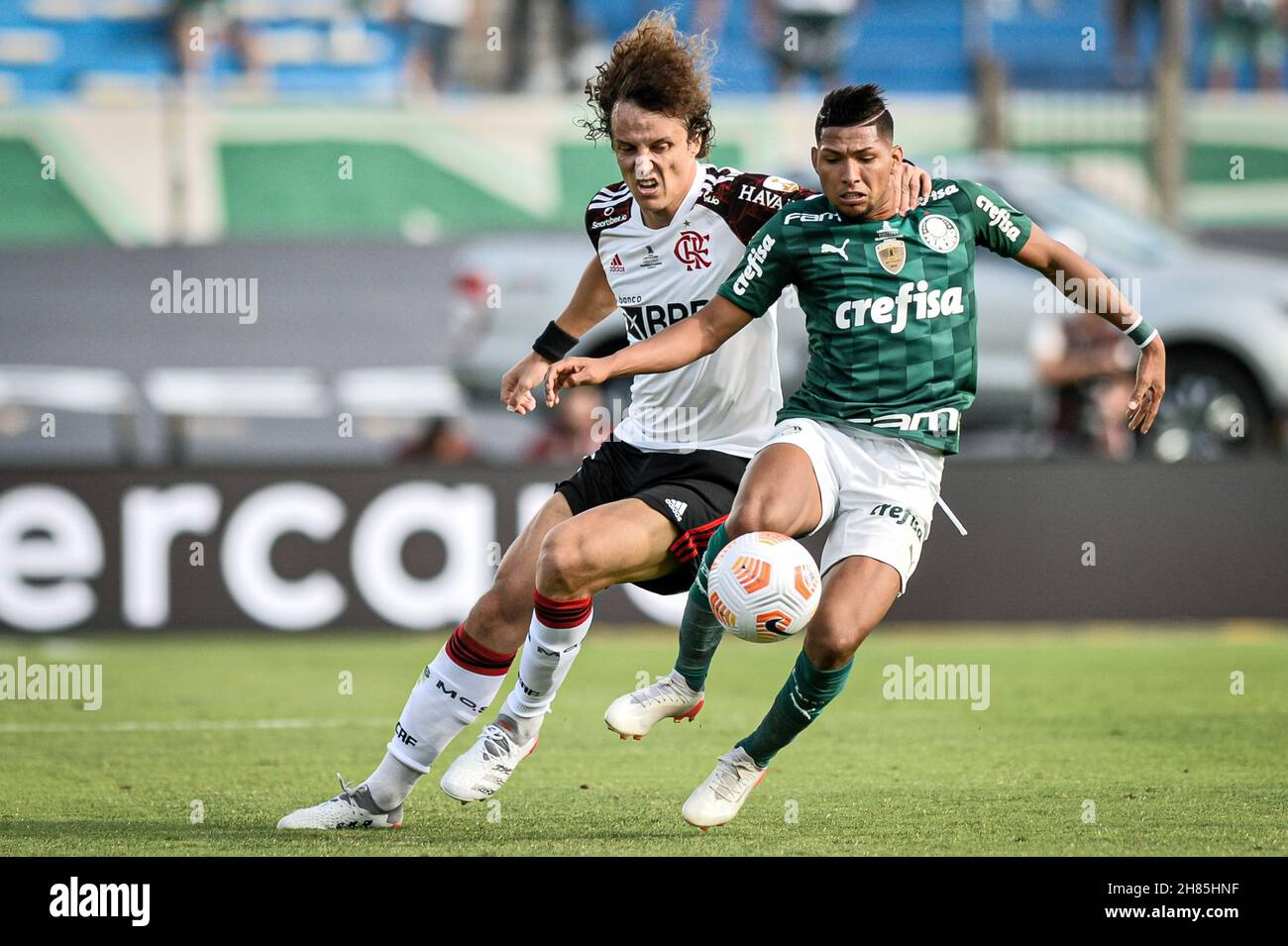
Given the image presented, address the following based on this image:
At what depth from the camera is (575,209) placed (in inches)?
735

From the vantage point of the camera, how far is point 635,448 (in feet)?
19.6

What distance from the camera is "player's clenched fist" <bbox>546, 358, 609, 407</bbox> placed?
5.17 m

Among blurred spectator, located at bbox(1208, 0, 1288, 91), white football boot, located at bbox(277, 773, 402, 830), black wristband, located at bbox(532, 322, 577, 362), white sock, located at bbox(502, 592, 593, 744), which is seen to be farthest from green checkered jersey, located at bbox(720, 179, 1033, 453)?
blurred spectator, located at bbox(1208, 0, 1288, 91)

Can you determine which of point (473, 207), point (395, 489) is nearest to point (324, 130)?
point (473, 207)

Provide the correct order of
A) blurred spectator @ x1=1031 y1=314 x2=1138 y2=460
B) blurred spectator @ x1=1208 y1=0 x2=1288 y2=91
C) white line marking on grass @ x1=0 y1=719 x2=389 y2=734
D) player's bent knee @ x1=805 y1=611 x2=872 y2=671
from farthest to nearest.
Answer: blurred spectator @ x1=1208 y1=0 x2=1288 y2=91
blurred spectator @ x1=1031 y1=314 x2=1138 y2=460
white line marking on grass @ x1=0 y1=719 x2=389 y2=734
player's bent knee @ x1=805 y1=611 x2=872 y2=671

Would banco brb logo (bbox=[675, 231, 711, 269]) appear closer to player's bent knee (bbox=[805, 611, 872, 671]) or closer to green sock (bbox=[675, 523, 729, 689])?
green sock (bbox=[675, 523, 729, 689])

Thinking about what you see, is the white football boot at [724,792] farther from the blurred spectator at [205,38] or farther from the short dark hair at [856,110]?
the blurred spectator at [205,38]

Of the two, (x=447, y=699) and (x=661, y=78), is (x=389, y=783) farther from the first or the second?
(x=661, y=78)

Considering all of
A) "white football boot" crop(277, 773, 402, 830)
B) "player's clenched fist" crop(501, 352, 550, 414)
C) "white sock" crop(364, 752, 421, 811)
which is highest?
"player's clenched fist" crop(501, 352, 550, 414)

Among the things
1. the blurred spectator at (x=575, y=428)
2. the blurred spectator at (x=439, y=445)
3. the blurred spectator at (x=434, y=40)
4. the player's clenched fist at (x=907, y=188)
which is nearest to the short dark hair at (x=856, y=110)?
the player's clenched fist at (x=907, y=188)

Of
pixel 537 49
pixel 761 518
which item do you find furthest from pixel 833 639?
pixel 537 49

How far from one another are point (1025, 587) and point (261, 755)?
18.4ft

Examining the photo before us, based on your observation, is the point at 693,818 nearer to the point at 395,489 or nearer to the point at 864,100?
the point at 864,100

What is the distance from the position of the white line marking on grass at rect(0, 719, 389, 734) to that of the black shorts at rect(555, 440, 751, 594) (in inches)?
106
